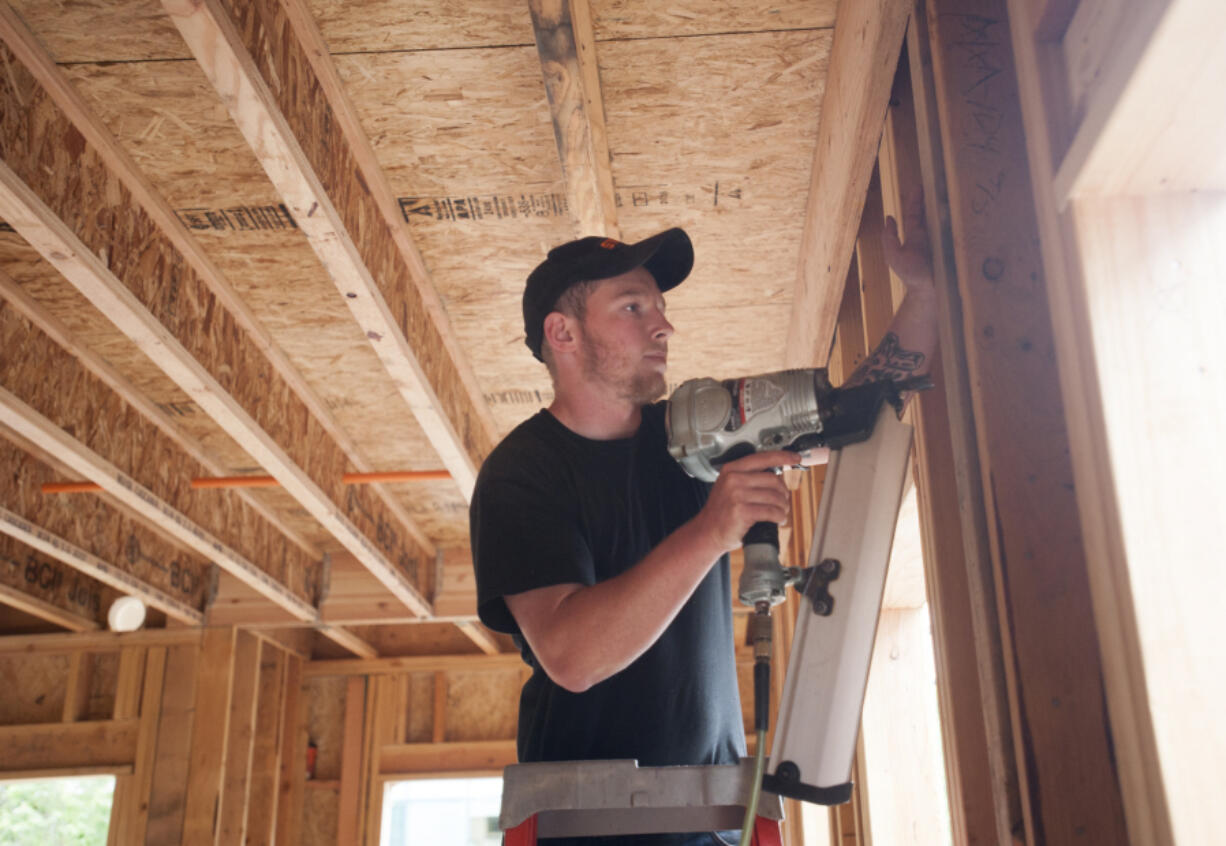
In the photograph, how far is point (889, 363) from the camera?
62.4 inches

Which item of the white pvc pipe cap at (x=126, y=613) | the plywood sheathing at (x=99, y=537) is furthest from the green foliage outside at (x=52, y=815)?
the white pvc pipe cap at (x=126, y=613)

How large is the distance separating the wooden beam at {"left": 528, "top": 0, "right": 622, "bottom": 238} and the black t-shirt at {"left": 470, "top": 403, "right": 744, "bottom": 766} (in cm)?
96

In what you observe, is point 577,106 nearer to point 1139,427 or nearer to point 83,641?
point 1139,427

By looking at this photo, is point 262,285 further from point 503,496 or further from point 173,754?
point 173,754

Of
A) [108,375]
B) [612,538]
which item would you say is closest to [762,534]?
[612,538]

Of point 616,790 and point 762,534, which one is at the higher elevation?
point 762,534

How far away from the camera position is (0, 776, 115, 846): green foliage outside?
10.4 meters

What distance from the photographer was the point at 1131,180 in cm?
115

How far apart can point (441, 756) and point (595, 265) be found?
6.36 metres

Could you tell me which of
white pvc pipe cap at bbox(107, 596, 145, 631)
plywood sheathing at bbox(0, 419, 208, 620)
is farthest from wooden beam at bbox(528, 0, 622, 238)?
white pvc pipe cap at bbox(107, 596, 145, 631)

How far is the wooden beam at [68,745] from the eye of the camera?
6359mm

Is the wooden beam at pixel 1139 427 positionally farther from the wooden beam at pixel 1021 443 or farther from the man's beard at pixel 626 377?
the man's beard at pixel 626 377

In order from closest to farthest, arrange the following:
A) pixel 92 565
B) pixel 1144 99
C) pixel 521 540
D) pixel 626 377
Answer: pixel 1144 99 → pixel 521 540 → pixel 626 377 → pixel 92 565

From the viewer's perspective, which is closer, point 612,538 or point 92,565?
point 612,538
